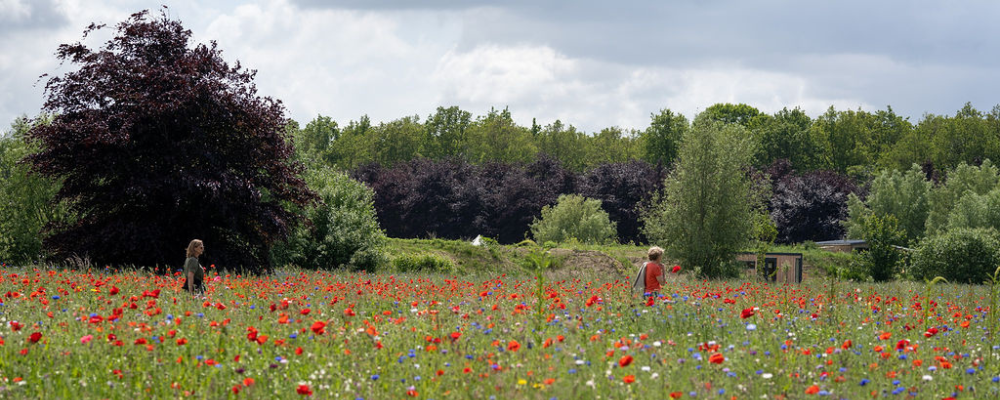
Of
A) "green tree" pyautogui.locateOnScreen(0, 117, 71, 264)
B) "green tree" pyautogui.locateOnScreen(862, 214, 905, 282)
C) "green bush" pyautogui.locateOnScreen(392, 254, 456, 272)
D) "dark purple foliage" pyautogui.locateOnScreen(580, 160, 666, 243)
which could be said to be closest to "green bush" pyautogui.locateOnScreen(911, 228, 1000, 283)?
"green tree" pyautogui.locateOnScreen(862, 214, 905, 282)

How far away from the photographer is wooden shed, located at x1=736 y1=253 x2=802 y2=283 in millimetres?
31875

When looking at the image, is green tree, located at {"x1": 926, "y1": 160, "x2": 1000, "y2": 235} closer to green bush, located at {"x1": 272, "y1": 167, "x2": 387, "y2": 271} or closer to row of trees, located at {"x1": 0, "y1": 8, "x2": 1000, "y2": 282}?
row of trees, located at {"x1": 0, "y1": 8, "x2": 1000, "y2": 282}

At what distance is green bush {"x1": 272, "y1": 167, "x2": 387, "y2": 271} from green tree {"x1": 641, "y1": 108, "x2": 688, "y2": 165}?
5370 centimetres

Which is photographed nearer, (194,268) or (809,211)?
(194,268)

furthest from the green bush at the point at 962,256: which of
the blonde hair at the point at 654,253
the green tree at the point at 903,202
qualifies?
the blonde hair at the point at 654,253

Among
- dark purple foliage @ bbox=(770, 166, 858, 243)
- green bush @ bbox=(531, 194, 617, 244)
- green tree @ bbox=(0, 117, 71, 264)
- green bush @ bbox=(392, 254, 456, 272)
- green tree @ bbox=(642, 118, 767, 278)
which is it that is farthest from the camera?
dark purple foliage @ bbox=(770, 166, 858, 243)

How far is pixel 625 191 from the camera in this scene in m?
62.3

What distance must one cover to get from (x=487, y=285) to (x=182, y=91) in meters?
10.4

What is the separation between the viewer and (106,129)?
61.0ft

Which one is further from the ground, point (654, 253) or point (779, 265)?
point (654, 253)

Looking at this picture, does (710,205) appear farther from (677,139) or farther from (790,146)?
(790,146)

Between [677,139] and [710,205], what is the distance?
47608 mm

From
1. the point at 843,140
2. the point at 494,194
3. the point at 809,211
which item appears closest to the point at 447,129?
the point at 494,194

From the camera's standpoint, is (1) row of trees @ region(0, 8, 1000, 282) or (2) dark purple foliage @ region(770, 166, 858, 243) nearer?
(1) row of trees @ region(0, 8, 1000, 282)
